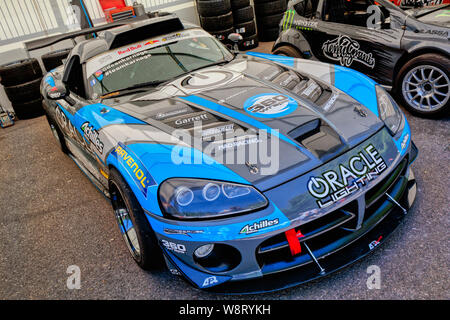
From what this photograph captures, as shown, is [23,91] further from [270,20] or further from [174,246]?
[174,246]

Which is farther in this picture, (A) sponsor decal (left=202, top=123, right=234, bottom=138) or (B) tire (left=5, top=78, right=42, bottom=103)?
(B) tire (left=5, top=78, right=42, bottom=103)

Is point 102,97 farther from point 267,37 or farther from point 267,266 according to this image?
point 267,37

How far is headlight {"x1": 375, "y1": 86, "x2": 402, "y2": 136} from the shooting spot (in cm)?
220

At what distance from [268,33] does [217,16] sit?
135cm

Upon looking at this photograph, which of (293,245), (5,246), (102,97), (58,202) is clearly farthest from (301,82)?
(5,246)

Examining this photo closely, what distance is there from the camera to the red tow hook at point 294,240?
1.74 meters

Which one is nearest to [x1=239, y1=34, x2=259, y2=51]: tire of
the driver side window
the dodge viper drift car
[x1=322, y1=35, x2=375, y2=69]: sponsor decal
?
the driver side window

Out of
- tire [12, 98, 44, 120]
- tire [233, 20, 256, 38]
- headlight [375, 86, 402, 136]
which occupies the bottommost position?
tire [12, 98, 44, 120]

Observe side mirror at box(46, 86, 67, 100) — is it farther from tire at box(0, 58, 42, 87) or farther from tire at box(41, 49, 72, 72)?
tire at box(41, 49, 72, 72)

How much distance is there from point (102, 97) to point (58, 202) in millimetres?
1171

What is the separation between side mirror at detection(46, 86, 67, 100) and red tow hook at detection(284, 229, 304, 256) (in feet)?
7.14

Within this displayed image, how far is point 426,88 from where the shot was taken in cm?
351

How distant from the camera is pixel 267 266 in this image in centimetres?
180
